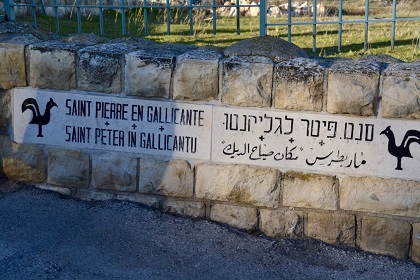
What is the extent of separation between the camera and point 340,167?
3.93 meters

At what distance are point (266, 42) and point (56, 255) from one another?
73.8 inches

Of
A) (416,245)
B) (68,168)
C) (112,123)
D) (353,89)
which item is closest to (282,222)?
(416,245)

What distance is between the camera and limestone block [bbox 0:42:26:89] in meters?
4.46

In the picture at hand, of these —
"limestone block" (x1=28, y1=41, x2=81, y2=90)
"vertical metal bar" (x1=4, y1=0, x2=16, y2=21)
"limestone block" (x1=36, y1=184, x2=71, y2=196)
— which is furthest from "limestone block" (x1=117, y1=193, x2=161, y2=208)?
"vertical metal bar" (x1=4, y1=0, x2=16, y2=21)

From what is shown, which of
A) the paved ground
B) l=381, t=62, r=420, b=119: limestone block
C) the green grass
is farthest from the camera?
the green grass

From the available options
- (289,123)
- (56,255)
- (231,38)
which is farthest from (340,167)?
(231,38)

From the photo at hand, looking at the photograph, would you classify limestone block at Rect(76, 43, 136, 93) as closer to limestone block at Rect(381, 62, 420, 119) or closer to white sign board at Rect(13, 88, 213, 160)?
white sign board at Rect(13, 88, 213, 160)

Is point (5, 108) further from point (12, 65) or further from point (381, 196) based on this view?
point (381, 196)

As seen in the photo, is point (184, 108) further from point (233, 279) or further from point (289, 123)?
point (233, 279)

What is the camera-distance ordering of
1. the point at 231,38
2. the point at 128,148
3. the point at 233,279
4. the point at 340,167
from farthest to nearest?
the point at 231,38, the point at 128,148, the point at 340,167, the point at 233,279

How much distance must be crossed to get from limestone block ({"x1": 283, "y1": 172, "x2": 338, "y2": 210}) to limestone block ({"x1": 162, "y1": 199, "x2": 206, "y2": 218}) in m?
0.55

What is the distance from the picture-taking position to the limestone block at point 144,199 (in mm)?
4348

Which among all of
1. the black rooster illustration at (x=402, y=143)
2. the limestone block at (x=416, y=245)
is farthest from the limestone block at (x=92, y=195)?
the limestone block at (x=416, y=245)

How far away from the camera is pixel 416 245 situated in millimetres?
3873
